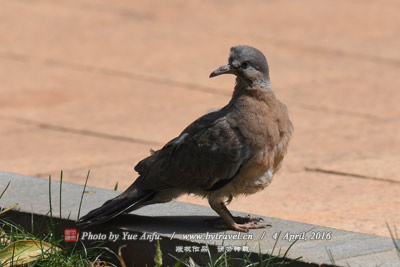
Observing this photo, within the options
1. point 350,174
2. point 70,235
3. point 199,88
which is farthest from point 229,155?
point 199,88

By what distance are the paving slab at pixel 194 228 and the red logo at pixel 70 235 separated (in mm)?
95

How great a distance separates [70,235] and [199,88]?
5.41 metres

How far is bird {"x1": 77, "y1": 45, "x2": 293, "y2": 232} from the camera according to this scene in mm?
5359

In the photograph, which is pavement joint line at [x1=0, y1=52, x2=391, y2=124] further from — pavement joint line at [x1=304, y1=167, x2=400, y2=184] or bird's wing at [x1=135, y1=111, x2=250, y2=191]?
bird's wing at [x1=135, y1=111, x2=250, y2=191]

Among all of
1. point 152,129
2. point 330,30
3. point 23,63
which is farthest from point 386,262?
point 330,30

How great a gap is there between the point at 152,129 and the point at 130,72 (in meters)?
2.30

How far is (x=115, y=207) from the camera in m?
5.44

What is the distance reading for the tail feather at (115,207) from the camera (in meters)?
5.39

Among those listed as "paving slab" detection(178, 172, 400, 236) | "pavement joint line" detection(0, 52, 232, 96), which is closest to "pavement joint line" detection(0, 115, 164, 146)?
"paving slab" detection(178, 172, 400, 236)

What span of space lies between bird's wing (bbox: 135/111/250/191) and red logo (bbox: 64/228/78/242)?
1.61 ft

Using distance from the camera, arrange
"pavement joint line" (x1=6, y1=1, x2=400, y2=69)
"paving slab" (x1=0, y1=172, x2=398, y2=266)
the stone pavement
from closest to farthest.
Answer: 1. "paving slab" (x1=0, y1=172, x2=398, y2=266)
2. the stone pavement
3. "pavement joint line" (x1=6, y1=1, x2=400, y2=69)

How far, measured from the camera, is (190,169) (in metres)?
5.45

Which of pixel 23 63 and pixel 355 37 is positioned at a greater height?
pixel 355 37

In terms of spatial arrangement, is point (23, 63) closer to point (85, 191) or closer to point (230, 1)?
point (230, 1)
